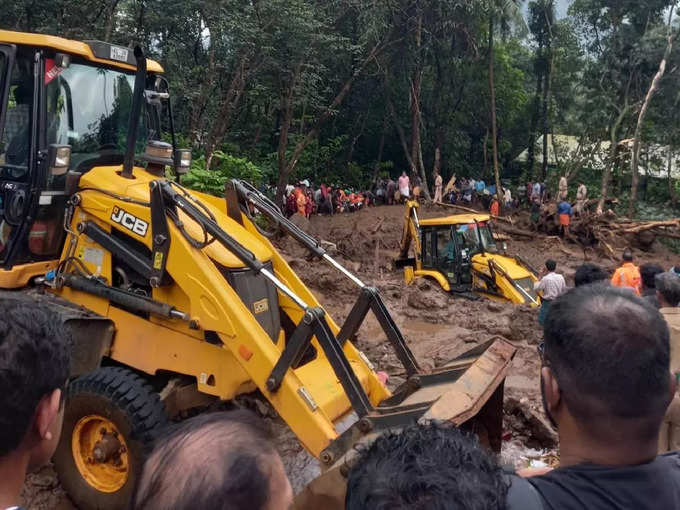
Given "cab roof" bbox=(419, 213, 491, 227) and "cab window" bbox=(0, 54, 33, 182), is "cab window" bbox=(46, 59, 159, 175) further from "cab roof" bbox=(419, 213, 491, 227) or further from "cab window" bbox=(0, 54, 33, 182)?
"cab roof" bbox=(419, 213, 491, 227)

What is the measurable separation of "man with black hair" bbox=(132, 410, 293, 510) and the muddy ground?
342cm

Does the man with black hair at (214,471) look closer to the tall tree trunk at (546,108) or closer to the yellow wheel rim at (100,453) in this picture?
the yellow wheel rim at (100,453)

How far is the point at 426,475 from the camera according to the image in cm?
126

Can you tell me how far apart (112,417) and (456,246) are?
906 centimetres

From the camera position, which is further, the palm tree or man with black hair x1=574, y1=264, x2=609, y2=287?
the palm tree

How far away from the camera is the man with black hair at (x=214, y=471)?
1.20 m

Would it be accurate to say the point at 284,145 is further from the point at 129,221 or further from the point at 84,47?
the point at 129,221

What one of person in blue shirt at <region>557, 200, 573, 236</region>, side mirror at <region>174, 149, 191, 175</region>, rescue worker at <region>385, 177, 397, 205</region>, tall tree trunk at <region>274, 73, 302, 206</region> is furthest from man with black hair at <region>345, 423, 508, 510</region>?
rescue worker at <region>385, 177, 397, 205</region>

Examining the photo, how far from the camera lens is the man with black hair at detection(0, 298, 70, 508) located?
4.87 feet

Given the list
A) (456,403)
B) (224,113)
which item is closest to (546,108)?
(224,113)

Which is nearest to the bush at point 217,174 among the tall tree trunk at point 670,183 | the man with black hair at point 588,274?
the man with black hair at point 588,274

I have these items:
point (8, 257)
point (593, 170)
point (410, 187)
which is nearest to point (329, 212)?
point (410, 187)

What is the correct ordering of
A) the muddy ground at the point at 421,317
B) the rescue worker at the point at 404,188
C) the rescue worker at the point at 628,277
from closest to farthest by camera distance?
the muddy ground at the point at 421,317 → the rescue worker at the point at 628,277 → the rescue worker at the point at 404,188

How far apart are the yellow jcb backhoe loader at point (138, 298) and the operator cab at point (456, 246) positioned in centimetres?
745
